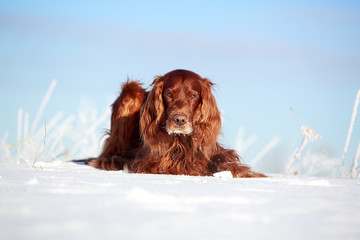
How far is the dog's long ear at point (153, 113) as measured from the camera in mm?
3295

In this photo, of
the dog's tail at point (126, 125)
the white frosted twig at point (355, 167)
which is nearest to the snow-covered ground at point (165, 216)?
the dog's tail at point (126, 125)

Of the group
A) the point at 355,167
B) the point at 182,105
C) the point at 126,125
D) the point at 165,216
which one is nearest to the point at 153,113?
the point at 182,105

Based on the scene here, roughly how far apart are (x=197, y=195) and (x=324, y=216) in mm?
479

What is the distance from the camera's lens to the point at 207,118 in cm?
333

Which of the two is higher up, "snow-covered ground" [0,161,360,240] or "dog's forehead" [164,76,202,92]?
"dog's forehead" [164,76,202,92]

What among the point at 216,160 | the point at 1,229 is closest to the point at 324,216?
the point at 1,229

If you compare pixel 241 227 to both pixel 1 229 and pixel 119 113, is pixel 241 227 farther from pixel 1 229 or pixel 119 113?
pixel 119 113

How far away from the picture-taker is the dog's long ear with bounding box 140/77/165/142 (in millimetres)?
3295

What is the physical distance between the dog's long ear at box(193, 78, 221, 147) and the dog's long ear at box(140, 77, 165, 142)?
1.15 feet

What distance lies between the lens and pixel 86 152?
5973 millimetres

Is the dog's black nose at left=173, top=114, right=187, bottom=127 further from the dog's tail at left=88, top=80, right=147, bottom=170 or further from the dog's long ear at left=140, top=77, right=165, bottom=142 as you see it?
the dog's tail at left=88, top=80, right=147, bottom=170

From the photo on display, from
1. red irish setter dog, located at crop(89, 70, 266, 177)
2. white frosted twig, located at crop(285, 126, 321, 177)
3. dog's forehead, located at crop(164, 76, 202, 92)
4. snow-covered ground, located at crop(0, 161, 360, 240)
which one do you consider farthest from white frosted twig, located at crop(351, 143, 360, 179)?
snow-covered ground, located at crop(0, 161, 360, 240)

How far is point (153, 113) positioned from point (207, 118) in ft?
1.77

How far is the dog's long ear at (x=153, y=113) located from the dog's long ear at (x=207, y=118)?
1.15 feet
